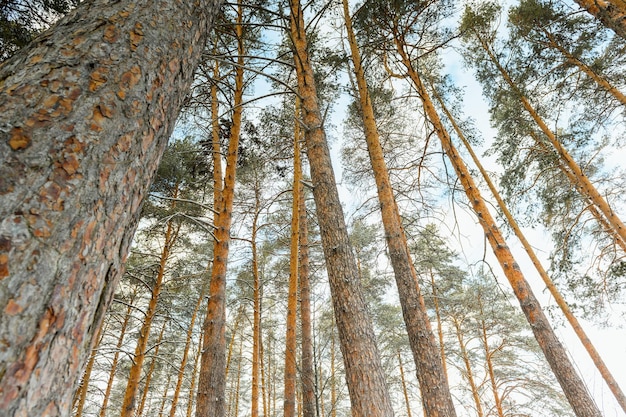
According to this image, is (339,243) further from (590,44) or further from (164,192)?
(590,44)

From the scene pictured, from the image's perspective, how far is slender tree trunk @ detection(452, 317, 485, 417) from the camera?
9.27 m

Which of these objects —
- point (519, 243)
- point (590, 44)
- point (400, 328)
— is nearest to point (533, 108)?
point (590, 44)

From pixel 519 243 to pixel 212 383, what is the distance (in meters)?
7.50

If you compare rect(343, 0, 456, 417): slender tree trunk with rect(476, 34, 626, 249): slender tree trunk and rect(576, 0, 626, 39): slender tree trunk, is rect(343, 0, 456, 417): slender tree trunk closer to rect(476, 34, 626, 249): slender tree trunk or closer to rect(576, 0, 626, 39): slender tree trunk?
rect(576, 0, 626, 39): slender tree trunk

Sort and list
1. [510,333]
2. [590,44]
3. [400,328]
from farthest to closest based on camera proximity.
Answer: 1. [400,328]
2. [510,333]
3. [590,44]

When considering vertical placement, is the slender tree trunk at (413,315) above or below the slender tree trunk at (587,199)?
below

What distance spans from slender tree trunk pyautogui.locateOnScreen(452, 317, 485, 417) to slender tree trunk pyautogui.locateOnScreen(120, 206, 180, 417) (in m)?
9.10

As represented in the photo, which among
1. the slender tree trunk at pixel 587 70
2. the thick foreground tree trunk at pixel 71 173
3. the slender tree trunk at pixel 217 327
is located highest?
the slender tree trunk at pixel 587 70

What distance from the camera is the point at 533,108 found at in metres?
7.91

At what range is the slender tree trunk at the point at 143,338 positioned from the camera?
17.5 feet

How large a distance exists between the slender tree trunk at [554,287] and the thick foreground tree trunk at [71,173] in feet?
20.9

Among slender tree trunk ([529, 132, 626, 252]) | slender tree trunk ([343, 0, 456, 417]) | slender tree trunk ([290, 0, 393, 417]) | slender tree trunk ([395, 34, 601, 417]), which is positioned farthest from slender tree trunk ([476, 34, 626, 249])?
slender tree trunk ([290, 0, 393, 417])

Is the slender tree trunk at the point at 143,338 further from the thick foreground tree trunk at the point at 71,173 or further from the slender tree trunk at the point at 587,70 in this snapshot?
the slender tree trunk at the point at 587,70

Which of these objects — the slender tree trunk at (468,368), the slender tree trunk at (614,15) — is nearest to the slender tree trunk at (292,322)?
the slender tree trunk at (614,15)
